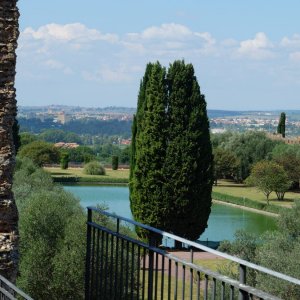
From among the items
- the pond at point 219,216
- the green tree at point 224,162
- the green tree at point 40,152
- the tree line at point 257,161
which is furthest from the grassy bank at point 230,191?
the green tree at point 40,152

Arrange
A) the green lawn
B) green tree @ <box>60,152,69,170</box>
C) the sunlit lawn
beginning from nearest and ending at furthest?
the green lawn → the sunlit lawn → green tree @ <box>60,152,69,170</box>

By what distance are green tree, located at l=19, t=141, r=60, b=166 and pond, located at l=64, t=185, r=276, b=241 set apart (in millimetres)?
10214

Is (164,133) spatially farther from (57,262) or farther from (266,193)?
(266,193)

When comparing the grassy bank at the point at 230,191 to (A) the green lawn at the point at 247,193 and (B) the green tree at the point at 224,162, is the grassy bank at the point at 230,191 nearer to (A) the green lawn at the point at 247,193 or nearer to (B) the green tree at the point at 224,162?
(A) the green lawn at the point at 247,193

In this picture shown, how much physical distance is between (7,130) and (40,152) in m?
64.0

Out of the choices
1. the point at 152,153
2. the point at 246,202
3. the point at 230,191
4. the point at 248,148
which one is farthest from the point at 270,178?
the point at 152,153

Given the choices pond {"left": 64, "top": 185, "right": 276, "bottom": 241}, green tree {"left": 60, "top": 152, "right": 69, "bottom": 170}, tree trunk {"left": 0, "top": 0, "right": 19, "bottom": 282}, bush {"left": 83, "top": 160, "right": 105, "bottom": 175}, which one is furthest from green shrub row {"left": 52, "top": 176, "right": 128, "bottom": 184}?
tree trunk {"left": 0, "top": 0, "right": 19, "bottom": 282}

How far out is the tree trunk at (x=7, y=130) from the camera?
7.00 meters

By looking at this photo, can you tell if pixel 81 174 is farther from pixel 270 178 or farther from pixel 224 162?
pixel 270 178

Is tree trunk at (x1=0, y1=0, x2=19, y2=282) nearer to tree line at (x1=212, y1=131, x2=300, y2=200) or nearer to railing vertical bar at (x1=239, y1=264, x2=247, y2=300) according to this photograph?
railing vertical bar at (x1=239, y1=264, x2=247, y2=300)

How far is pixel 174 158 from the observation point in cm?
2867

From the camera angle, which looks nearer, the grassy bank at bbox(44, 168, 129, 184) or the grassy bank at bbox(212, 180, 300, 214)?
the grassy bank at bbox(212, 180, 300, 214)

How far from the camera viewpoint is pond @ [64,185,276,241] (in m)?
35.5

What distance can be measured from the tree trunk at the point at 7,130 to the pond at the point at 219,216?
21767 mm
